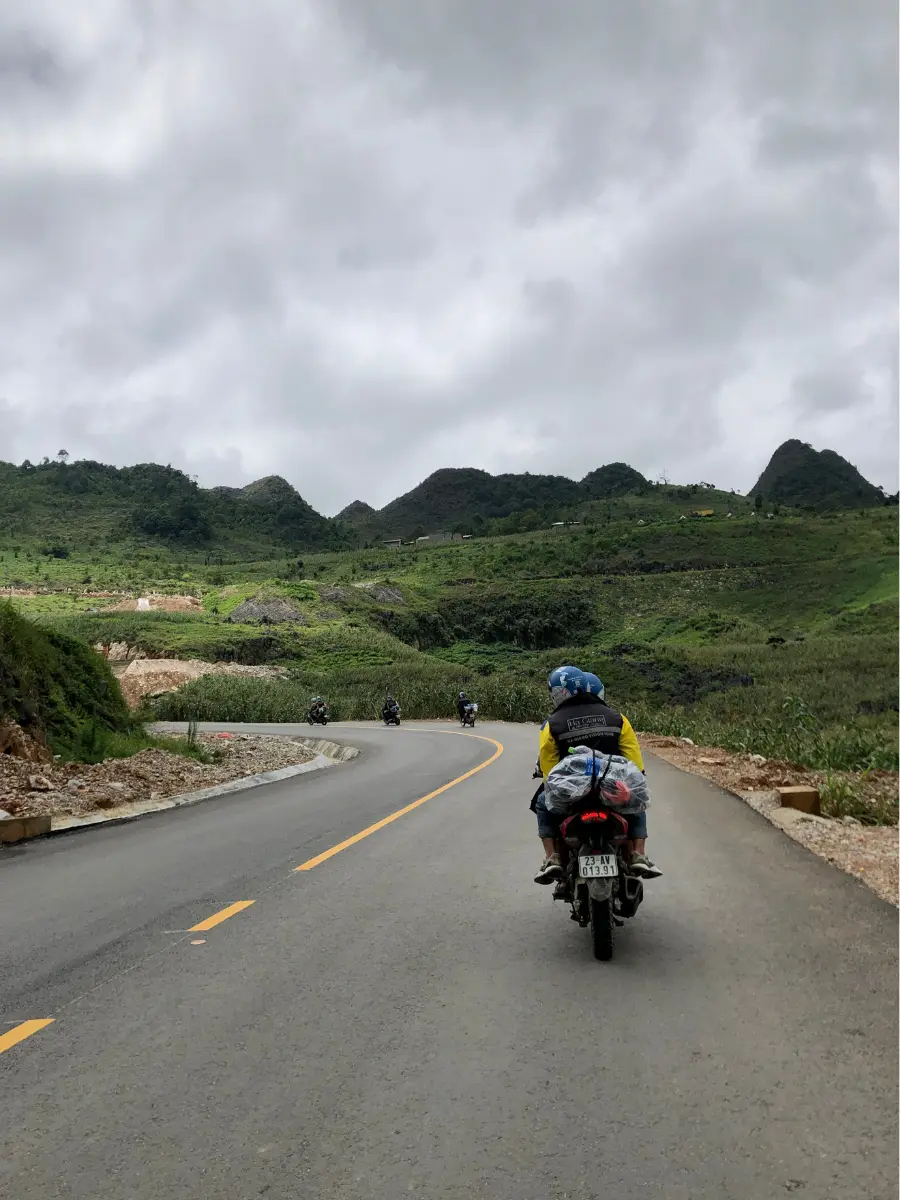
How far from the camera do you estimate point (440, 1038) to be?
4457 millimetres

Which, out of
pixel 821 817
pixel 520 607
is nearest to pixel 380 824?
pixel 821 817

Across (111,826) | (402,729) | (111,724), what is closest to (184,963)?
(111,826)

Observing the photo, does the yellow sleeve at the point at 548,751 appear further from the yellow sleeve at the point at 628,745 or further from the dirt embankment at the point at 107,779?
Result: the dirt embankment at the point at 107,779

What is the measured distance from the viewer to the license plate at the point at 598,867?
5723 millimetres

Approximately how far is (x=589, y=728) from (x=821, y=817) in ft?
23.0

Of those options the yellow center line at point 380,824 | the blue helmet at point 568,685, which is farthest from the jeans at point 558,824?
the yellow center line at point 380,824

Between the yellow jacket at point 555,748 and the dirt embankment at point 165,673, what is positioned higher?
A: the yellow jacket at point 555,748

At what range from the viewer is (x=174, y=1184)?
3.18 m

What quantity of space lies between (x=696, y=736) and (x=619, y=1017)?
25552 mm

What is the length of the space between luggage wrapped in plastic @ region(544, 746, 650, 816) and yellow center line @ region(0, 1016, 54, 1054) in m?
3.22

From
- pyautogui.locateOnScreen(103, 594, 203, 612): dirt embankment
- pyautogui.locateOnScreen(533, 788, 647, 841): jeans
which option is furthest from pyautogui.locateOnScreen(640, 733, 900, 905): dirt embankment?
pyautogui.locateOnScreen(103, 594, 203, 612): dirt embankment

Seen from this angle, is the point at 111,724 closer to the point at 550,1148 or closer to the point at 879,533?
the point at 550,1148

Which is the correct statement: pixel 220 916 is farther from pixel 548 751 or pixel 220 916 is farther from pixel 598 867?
pixel 598 867

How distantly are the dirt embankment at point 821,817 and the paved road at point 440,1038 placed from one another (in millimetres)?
714
